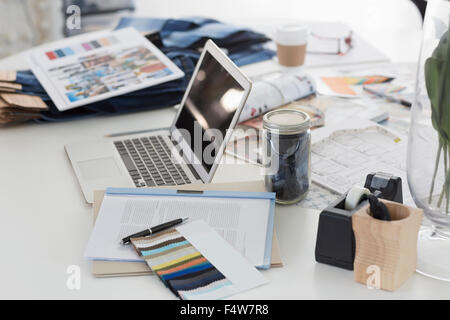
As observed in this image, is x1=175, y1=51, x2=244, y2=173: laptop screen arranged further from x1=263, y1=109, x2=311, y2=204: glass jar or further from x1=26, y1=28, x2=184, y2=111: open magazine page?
x1=26, y1=28, x2=184, y2=111: open magazine page

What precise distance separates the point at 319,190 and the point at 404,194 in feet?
0.50

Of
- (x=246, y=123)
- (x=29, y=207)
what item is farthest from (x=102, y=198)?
(x=246, y=123)

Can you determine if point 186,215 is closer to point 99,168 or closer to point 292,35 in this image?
point 99,168

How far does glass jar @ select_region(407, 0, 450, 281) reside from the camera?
795mm

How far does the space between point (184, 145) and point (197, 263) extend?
0.41 meters

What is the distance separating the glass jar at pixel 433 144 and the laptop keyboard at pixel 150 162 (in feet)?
1.43

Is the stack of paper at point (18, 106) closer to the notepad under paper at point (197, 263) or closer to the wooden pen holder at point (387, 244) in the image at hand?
the notepad under paper at point (197, 263)

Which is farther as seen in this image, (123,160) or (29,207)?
(123,160)

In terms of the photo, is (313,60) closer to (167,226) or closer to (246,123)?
(246,123)

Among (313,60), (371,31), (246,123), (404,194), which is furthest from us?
(371,31)

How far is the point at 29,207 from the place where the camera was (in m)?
1.07

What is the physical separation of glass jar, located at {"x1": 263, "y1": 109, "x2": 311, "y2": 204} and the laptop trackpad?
33 cm

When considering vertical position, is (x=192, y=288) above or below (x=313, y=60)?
below
